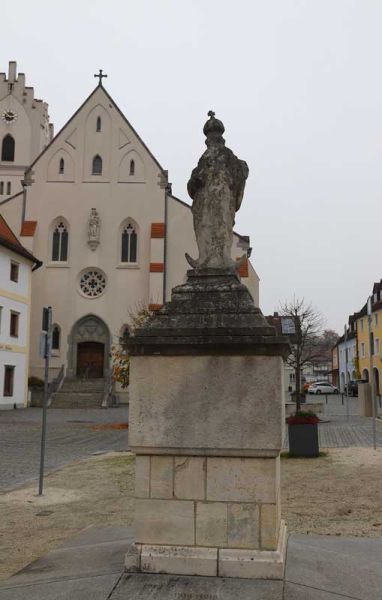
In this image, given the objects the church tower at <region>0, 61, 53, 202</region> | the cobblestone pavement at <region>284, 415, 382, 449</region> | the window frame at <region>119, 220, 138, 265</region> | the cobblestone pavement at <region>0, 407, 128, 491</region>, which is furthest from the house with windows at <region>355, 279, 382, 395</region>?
the church tower at <region>0, 61, 53, 202</region>

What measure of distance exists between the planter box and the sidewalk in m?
7.94

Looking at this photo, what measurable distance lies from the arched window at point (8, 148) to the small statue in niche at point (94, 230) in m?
17.2

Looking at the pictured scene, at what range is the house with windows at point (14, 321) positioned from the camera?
31141mm

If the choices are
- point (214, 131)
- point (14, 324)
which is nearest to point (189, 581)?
point (214, 131)

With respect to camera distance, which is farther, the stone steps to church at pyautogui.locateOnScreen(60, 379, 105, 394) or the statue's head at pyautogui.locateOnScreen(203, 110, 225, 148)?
the stone steps to church at pyautogui.locateOnScreen(60, 379, 105, 394)

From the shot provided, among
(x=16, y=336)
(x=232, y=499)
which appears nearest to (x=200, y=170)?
(x=232, y=499)

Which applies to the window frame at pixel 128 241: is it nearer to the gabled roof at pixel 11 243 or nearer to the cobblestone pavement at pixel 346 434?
the gabled roof at pixel 11 243

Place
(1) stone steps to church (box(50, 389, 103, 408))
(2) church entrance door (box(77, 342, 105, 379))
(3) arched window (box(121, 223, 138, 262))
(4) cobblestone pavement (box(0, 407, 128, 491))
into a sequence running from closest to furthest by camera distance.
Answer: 1. (4) cobblestone pavement (box(0, 407, 128, 491))
2. (1) stone steps to church (box(50, 389, 103, 408))
3. (2) church entrance door (box(77, 342, 105, 379))
4. (3) arched window (box(121, 223, 138, 262))

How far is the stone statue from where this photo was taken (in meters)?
5.17

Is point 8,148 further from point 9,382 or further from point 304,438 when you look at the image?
point 304,438

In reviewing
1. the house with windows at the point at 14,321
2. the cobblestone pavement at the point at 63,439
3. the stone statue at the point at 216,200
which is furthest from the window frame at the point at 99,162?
the stone statue at the point at 216,200

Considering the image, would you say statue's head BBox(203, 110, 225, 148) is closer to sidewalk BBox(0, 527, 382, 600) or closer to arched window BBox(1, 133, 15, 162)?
sidewalk BBox(0, 527, 382, 600)

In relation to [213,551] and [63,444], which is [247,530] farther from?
[63,444]

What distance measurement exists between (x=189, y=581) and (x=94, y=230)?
35035 mm
